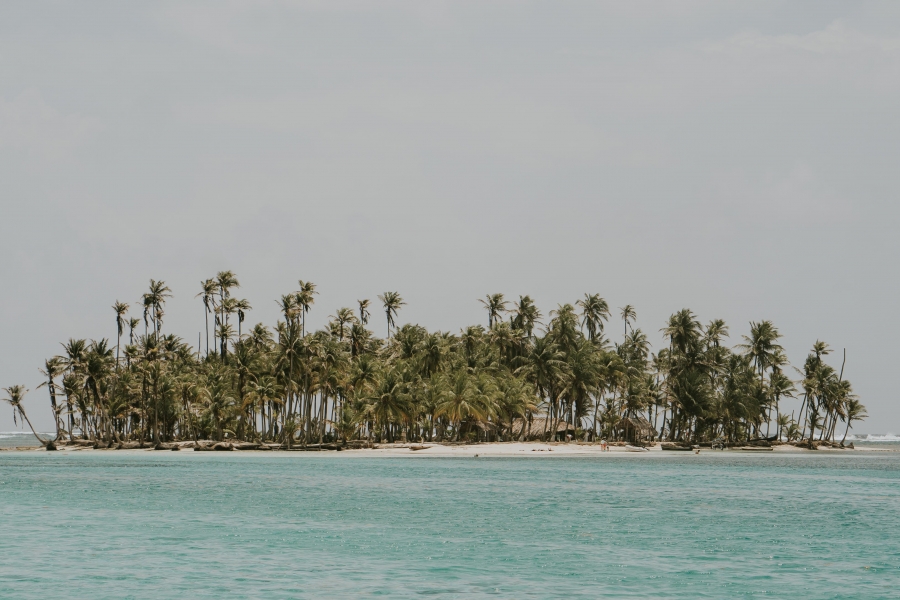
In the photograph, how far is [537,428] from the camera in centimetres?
12219

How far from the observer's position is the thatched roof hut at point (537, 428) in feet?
395

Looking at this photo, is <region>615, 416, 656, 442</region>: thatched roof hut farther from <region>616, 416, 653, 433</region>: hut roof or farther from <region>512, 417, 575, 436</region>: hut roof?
<region>512, 417, 575, 436</region>: hut roof

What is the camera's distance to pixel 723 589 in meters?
19.9

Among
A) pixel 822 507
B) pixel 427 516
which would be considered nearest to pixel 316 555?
pixel 427 516

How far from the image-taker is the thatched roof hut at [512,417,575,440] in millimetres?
120438

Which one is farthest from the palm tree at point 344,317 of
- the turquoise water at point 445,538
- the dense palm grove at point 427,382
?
the turquoise water at point 445,538

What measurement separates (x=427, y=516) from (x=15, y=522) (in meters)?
15.2

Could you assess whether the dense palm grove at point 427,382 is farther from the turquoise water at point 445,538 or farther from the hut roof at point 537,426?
the turquoise water at point 445,538

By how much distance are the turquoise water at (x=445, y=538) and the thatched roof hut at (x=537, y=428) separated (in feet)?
215

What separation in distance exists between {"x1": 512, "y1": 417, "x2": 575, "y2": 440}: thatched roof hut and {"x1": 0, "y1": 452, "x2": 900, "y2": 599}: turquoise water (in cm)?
6567

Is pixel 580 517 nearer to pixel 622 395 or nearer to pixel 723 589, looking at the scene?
pixel 723 589

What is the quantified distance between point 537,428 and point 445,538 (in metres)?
95.6

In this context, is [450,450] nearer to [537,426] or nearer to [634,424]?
[537,426]

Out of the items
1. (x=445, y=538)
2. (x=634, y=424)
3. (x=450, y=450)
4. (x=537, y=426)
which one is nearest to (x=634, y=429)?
(x=634, y=424)
